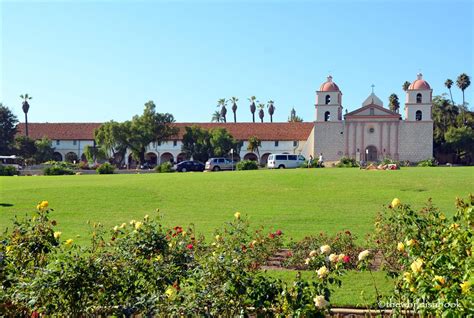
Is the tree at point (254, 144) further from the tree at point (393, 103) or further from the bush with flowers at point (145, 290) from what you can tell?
the bush with flowers at point (145, 290)

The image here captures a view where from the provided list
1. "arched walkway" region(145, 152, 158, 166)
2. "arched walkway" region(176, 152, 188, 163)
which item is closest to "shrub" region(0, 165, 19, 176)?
"arched walkway" region(176, 152, 188, 163)

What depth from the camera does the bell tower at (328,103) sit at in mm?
60319

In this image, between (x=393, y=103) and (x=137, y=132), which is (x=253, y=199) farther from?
(x=393, y=103)

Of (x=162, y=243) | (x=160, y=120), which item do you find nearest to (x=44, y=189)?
(x=162, y=243)

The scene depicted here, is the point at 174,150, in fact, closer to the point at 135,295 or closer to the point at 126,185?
the point at 126,185

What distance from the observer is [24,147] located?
60062 mm

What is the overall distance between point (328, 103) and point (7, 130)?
1501 inches

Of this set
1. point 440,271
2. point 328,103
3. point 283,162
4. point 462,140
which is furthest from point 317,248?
point 462,140

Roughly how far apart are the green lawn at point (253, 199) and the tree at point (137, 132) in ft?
104

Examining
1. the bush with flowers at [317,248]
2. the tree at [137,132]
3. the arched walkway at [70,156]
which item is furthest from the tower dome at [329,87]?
the bush with flowers at [317,248]

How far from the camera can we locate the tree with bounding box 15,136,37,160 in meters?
60.0

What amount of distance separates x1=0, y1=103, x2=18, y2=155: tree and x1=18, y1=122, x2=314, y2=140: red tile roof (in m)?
Answer: 4.50

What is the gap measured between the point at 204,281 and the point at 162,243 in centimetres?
183

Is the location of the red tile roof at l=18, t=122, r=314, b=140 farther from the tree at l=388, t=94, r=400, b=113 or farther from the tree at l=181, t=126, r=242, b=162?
the tree at l=388, t=94, r=400, b=113
